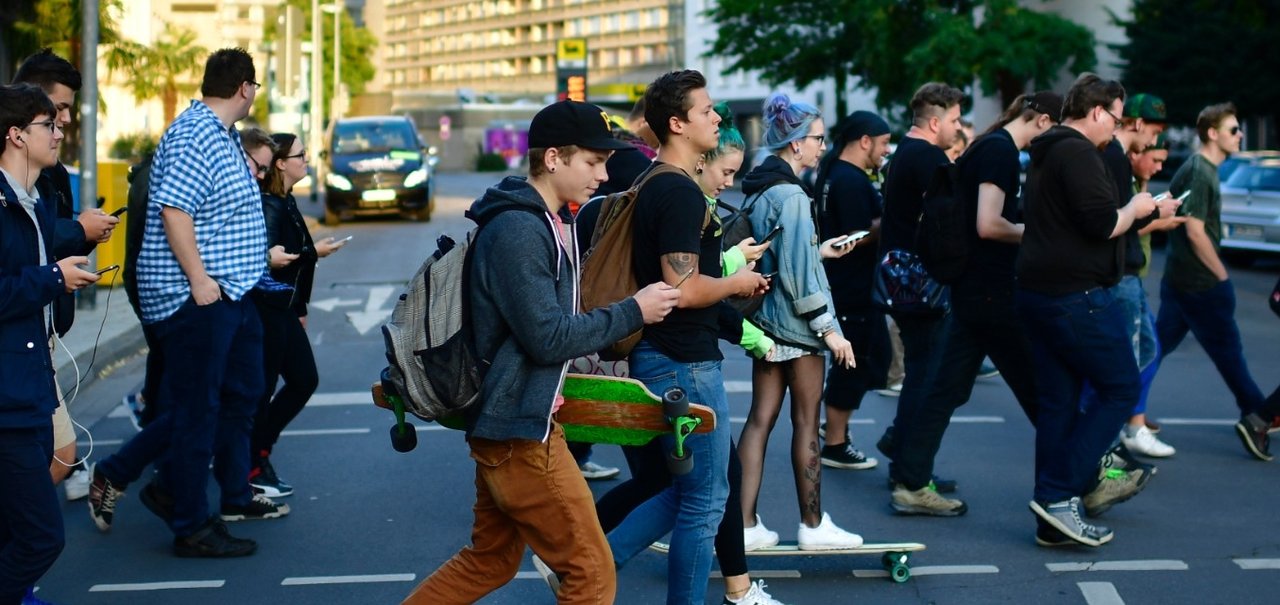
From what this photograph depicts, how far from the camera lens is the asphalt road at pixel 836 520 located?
592 cm

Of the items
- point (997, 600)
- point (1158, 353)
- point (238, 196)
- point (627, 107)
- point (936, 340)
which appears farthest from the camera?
point (627, 107)

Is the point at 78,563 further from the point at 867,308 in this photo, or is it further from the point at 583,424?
the point at 867,308

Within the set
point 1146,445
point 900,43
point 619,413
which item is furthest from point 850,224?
point 900,43

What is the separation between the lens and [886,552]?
5996mm

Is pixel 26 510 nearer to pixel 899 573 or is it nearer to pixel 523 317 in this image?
pixel 523 317

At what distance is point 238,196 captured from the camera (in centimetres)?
619

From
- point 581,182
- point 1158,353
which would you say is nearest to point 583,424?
point 581,182

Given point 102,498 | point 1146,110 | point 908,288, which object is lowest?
point 102,498

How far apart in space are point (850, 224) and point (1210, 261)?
245 cm

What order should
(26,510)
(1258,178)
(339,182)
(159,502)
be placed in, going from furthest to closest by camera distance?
(339,182) < (1258,178) < (159,502) < (26,510)

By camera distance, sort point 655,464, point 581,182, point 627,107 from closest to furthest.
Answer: point 581,182 < point 655,464 < point 627,107

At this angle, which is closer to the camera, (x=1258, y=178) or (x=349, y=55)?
(x=1258, y=178)

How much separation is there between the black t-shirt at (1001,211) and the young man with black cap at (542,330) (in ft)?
9.67

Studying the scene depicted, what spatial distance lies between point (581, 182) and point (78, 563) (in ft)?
10.6
